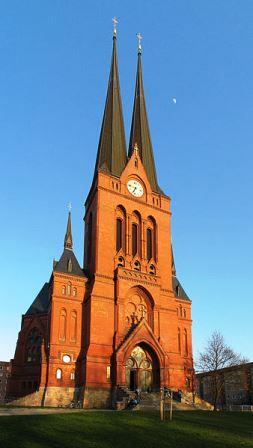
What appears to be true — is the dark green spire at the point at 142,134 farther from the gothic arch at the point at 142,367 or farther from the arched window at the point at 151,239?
the gothic arch at the point at 142,367

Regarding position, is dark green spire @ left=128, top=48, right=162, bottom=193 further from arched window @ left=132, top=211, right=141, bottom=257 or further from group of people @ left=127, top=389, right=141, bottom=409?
group of people @ left=127, top=389, right=141, bottom=409

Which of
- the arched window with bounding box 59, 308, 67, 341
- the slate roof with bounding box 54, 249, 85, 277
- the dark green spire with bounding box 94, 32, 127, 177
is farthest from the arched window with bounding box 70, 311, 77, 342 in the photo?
the dark green spire with bounding box 94, 32, 127, 177

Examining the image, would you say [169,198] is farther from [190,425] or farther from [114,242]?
[190,425]

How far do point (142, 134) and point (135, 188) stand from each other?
454 inches

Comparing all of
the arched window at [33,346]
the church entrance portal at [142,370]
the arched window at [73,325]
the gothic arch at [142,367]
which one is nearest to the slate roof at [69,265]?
the arched window at [73,325]

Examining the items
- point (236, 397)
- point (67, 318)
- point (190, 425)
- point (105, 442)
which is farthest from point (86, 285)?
point (236, 397)

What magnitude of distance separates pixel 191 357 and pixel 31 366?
19.9 metres

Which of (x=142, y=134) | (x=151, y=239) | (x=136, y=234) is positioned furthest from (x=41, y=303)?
(x=142, y=134)

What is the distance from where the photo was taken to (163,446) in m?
18.2

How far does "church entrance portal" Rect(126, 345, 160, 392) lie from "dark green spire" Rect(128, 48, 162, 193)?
21932mm

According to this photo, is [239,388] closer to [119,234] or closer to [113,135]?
[119,234]

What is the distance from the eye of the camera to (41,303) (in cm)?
5947

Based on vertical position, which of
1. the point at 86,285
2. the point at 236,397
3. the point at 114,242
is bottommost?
the point at 236,397

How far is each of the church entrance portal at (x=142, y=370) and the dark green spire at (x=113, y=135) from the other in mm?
22232
